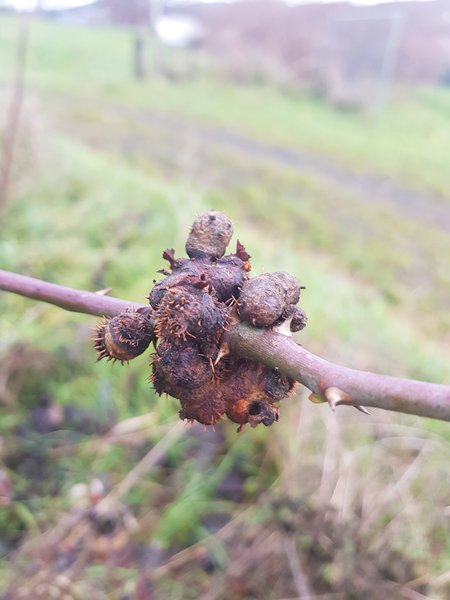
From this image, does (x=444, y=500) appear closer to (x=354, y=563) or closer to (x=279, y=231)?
(x=354, y=563)

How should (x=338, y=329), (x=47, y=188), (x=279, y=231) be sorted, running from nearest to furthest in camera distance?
(x=338, y=329)
(x=47, y=188)
(x=279, y=231)

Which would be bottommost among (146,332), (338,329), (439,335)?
(439,335)

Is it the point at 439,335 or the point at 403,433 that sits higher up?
the point at 403,433

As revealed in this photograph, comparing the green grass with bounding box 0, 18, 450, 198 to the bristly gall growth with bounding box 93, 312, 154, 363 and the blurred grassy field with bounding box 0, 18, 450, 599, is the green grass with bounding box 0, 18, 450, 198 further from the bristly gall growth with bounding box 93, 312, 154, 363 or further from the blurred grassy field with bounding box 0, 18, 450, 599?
the bristly gall growth with bounding box 93, 312, 154, 363

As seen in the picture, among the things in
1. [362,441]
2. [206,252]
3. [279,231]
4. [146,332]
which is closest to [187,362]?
[146,332]

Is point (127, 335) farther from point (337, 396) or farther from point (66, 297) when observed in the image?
point (337, 396)

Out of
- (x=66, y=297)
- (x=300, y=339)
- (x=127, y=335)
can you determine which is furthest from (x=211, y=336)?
(x=300, y=339)

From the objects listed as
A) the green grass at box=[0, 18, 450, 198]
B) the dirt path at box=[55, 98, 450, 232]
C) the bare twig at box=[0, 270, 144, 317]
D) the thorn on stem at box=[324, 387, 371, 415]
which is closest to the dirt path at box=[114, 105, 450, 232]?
the dirt path at box=[55, 98, 450, 232]
